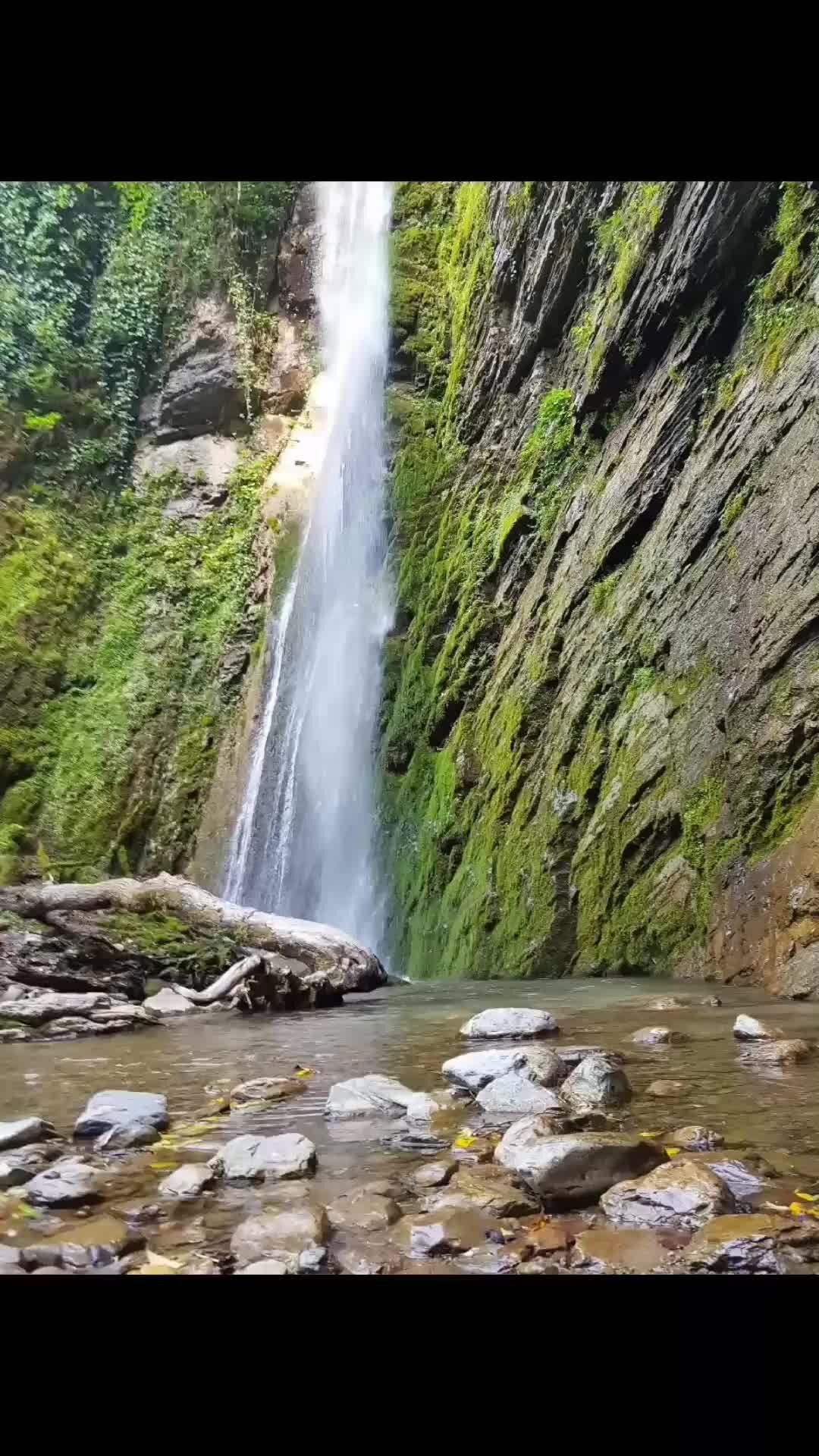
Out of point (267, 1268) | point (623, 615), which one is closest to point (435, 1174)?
point (267, 1268)

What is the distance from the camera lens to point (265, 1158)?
6.66 ft

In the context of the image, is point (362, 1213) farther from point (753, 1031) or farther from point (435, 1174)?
point (753, 1031)

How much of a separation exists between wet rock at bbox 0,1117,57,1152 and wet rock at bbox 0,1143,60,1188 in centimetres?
2

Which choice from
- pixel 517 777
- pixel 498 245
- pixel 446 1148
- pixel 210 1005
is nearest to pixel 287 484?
pixel 498 245

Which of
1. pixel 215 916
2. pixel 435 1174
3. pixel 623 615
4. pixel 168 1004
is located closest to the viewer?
pixel 435 1174

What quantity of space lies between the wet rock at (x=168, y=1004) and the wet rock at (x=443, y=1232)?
328cm

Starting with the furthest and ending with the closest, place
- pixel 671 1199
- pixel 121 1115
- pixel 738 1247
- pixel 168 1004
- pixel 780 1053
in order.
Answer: pixel 168 1004 < pixel 780 1053 < pixel 121 1115 < pixel 671 1199 < pixel 738 1247

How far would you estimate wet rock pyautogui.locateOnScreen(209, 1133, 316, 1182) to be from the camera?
1983 millimetres

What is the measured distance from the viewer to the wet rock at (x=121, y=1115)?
7.45ft

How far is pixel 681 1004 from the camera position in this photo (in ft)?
14.0

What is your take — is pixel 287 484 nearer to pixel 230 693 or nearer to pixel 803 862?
pixel 230 693

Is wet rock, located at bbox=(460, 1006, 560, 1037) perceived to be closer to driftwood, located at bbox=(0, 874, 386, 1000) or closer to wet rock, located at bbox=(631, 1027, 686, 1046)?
wet rock, located at bbox=(631, 1027, 686, 1046)

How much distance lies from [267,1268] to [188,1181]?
1.07 ft

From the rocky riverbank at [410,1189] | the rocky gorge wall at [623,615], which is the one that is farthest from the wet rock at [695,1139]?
the rocky gorge wall at [623,615]
